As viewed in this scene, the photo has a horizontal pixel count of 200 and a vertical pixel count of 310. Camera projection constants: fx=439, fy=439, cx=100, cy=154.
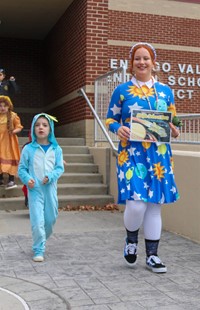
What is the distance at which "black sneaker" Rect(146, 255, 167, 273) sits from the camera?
3959 mm

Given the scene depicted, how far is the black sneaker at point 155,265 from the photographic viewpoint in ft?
13.0

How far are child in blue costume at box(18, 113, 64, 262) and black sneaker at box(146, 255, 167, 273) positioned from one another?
1090 millimetres

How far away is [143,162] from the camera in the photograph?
3947 millimetres

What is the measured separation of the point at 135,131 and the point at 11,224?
9.68 ft

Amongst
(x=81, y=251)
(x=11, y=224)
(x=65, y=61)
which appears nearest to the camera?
(x=81, y=251)

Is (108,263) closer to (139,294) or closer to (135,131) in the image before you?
(139,294)

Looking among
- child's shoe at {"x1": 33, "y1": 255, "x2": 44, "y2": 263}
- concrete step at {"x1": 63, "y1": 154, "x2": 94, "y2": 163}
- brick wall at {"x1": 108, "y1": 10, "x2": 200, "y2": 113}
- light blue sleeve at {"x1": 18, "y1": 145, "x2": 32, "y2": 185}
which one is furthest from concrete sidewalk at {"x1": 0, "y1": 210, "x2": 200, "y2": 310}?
brick wall at {"x1": 108, "y1": 10, "x2": 200, "y2": 113}

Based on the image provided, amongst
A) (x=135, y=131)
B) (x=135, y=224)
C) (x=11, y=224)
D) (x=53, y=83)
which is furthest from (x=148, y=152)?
(x=53, y=83)

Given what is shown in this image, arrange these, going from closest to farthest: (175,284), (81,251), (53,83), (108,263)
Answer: (175,284), (108,263), (81,251), (53,83)

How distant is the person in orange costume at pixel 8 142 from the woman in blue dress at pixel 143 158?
3.70m

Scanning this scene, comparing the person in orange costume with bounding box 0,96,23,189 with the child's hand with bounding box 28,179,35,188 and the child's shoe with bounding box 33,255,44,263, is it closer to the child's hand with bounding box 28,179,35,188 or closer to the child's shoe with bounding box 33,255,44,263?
the child's hand with bounding box 28,179,35,188

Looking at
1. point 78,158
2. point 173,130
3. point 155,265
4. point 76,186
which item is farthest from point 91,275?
point 78,158

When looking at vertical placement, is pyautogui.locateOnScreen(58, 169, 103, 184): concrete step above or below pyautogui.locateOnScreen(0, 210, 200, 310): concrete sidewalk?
above

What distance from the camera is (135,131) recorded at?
3.90m
